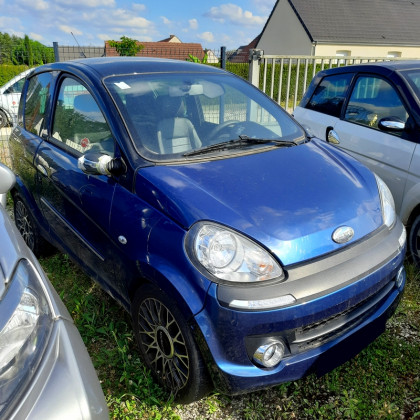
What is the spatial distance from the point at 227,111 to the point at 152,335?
1764mm

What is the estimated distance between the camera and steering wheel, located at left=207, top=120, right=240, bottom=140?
2617 millimetres

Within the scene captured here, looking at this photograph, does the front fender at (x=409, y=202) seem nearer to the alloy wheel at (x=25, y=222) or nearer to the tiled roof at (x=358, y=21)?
the alloy wheel at (x=25, y=222)

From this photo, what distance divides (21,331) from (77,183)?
140 cm

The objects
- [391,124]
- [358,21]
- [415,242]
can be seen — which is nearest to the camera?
[415,242]

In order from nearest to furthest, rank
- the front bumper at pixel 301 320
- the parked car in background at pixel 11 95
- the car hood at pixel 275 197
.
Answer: the front bumper at pixel 301 320, the car hood at pixel 275 197, the parked car in background at pixel 11 95

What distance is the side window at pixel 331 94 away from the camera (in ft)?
13.8

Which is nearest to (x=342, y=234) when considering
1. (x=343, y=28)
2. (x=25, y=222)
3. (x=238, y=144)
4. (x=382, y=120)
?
(x=238, y=144)

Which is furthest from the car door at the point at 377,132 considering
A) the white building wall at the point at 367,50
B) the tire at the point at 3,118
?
the white building wall at the point at 367,50

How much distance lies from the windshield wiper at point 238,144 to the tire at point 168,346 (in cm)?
88

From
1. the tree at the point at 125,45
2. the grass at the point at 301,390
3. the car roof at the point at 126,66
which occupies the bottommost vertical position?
the grass at the point at 301,390

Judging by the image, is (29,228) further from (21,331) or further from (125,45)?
(125,45)

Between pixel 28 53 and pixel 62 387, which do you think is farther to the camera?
pixel 28 53

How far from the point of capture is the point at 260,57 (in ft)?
23.8

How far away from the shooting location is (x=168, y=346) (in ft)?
6.81
